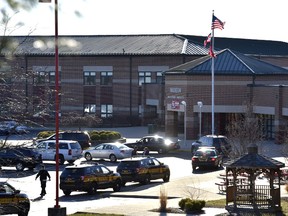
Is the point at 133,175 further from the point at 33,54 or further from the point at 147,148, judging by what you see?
the point at 33,54

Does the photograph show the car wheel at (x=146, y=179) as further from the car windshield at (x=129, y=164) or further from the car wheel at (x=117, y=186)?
the car wheel at (x=117, y=186)

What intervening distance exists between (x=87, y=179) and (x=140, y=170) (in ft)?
12.3

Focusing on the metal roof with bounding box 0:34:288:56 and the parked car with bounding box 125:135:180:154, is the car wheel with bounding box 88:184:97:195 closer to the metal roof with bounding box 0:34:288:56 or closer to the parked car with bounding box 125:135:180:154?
the parked car with bounding box 125:135:180:154

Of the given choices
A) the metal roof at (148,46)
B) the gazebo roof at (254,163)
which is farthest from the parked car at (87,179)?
the metal roof at (148,46)

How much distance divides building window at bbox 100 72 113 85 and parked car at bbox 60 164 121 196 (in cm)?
4743

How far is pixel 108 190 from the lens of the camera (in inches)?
1454

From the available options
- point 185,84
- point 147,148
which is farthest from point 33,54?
A: point 147,148

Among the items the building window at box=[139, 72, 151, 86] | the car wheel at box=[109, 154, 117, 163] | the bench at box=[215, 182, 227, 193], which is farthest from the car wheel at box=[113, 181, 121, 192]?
the building window at box=[139, 72, 151, 86]

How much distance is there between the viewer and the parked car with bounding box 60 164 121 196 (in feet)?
114

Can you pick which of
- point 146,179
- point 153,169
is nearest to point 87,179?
point 146,179

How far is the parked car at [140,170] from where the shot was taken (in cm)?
3781

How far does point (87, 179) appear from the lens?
114 feet

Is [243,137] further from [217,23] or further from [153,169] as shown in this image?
[217,23]

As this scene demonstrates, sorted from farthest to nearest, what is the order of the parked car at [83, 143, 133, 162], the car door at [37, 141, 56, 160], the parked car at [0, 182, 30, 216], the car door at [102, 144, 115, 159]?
the car door at [102, 144, 115, 159] < the parked car at [83, 143, 133, 162] < the car door at [37, 141, 56, 160] < the parked car at [0, 182, 30, 216]
